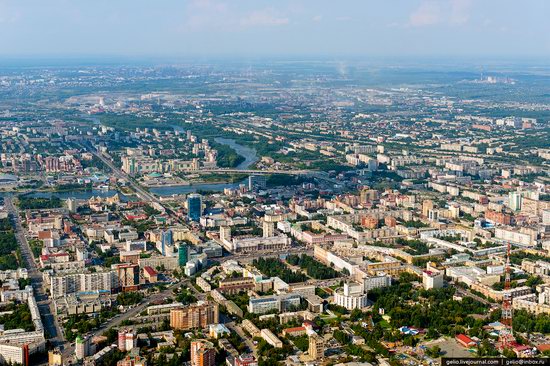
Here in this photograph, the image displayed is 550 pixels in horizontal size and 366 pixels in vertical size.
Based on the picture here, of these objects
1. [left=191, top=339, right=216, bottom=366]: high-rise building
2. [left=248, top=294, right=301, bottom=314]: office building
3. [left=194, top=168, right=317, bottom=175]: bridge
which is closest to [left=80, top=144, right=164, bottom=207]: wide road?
[left=194, top=168, right=317, bottom=175]: bridge

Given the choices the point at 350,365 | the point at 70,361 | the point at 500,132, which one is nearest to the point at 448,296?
the point at 350,365

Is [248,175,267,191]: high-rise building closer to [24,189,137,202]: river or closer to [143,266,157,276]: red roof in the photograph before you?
[24,189,137,202]: river

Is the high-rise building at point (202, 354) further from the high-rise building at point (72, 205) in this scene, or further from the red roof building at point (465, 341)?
the high-rise building at point (72, 205)

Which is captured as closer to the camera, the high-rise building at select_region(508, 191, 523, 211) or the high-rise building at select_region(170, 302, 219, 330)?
the high-rise building at select_region(170, 302, 219, 330)

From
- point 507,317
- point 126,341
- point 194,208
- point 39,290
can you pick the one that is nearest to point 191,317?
point 126,341

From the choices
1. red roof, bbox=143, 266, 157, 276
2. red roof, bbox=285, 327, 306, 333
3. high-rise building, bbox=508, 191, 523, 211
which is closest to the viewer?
red roof, bbox=285, 327, 306, 333

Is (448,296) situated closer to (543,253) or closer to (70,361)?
(543,253)
